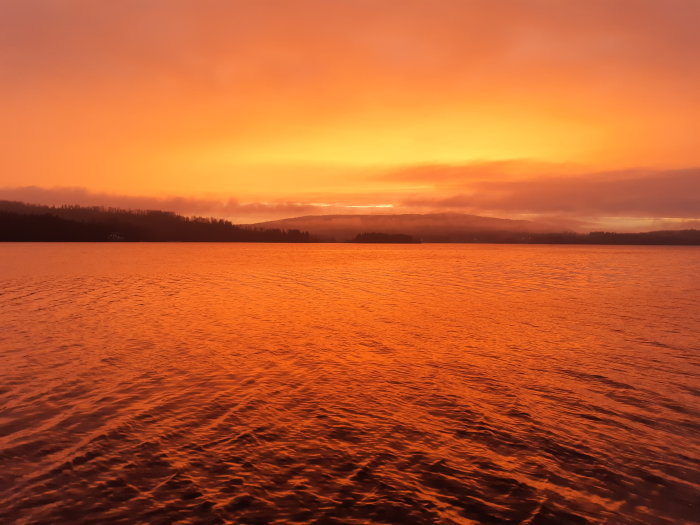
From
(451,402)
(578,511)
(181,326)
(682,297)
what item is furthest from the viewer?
(682,297)

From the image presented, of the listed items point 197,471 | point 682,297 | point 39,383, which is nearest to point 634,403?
point 197,471

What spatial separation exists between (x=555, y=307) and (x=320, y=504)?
44.1m

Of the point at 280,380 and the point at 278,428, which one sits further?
the point at 280,380

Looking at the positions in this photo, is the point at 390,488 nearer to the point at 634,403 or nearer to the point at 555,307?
the point at 634,403

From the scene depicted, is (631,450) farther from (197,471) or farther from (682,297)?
(682,297)

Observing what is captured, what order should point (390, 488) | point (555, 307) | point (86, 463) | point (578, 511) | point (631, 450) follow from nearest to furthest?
1. point (578, 511)
2. point (390, 488)
3. point (86, 463)
4. point (631, 450)
5. point (555, 307)

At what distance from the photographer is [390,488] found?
12.7m

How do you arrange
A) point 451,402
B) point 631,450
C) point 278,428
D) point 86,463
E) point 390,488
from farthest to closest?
point 451,402 < point 278,428 < point 631,450 < point 86,463 < point 390,488

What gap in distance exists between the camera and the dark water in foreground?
1195cm

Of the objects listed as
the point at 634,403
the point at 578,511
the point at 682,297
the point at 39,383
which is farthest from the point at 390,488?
the point at 682,297

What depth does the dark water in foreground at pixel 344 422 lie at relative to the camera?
39.2 ft

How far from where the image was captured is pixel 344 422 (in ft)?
56.3

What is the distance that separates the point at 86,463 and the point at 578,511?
13.9 metres

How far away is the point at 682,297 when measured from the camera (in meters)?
→ 59.6
